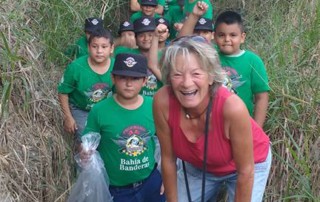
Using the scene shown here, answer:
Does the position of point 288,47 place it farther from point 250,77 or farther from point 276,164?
point 276,164

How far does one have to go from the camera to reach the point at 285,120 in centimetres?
376

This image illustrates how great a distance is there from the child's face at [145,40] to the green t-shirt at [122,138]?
1.11m

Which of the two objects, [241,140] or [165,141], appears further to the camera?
[165,141]

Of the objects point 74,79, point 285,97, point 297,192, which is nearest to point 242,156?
point 297,192

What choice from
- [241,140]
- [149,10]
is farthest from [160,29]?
[241,140]

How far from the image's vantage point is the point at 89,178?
3.31m

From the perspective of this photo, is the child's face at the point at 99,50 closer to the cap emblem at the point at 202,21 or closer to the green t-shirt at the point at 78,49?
the green t-shirt at the point at 78,49

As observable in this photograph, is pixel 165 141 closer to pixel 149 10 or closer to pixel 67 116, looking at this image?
pixel 67 116

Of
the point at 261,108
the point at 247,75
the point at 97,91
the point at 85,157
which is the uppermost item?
the point at 247,75

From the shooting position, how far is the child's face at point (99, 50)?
4109mm

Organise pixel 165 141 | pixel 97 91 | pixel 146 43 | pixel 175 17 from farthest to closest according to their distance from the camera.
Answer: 1. pixel 175 17
2. pixel 146 43
3. pixel 97 91
4. pixel 165 141

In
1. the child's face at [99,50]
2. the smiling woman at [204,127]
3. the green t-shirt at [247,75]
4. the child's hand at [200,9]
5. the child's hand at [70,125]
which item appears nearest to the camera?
the smiling woman at [204,127]

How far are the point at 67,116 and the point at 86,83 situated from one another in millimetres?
292

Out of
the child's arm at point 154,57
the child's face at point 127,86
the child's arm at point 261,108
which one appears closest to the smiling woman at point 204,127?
the child's face at point 127,86
